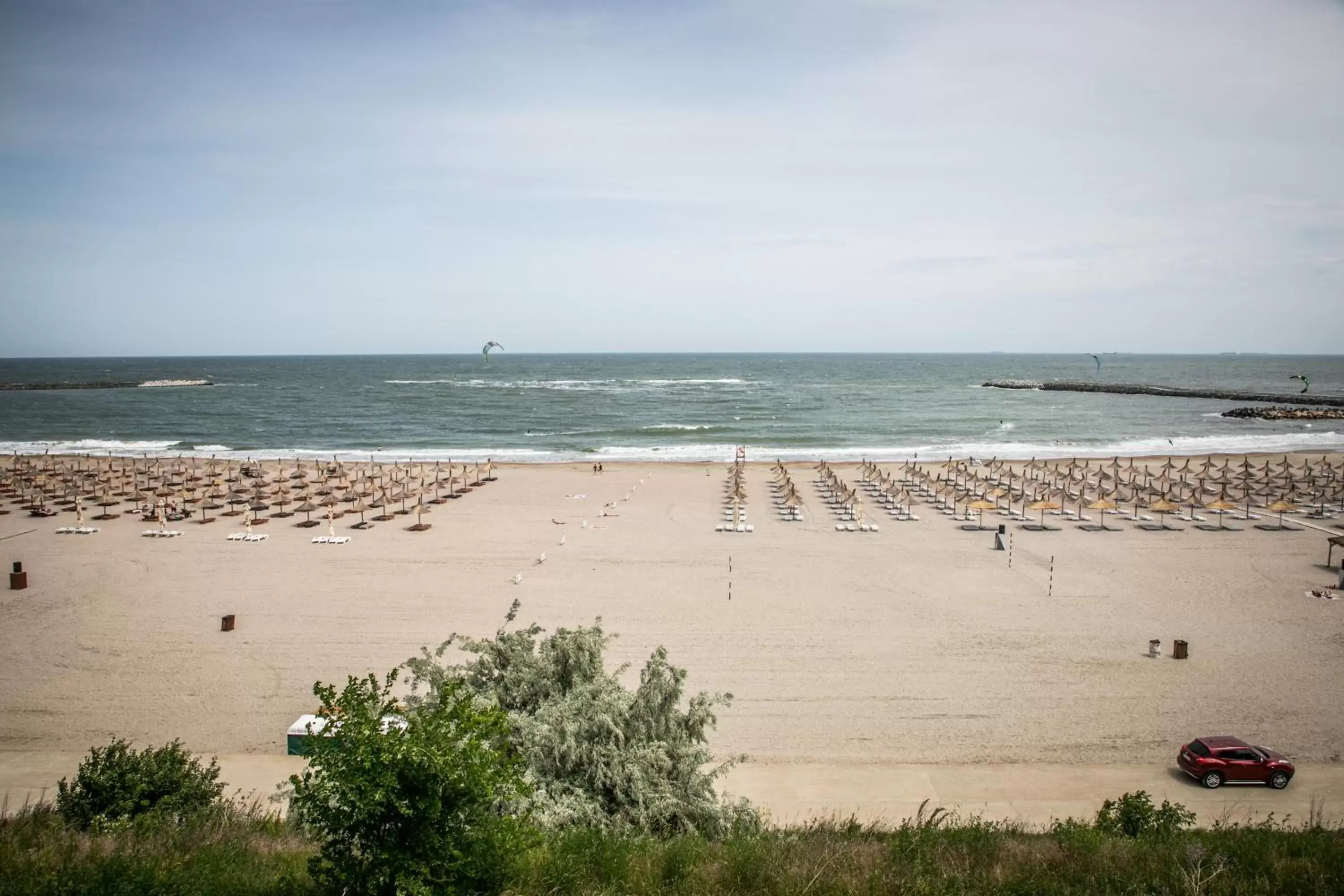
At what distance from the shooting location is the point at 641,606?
1831 cm

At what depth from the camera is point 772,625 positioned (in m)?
17.1

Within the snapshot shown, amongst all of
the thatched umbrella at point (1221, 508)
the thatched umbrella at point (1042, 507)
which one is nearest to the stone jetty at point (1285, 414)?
the thatched umbrella at point (1221, 508)

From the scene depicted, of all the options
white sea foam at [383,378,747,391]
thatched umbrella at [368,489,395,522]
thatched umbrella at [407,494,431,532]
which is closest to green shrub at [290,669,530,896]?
thatched umbrella at [407,494,431,532]

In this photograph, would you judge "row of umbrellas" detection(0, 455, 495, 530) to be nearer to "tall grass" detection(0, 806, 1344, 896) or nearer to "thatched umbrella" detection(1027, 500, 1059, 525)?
"tall grass" detection(0, 806, 1344, 896)

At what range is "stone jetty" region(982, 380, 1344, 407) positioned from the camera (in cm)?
8269

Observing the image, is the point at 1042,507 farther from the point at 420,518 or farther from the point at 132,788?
the point at 132,788

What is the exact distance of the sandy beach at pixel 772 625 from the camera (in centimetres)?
1279

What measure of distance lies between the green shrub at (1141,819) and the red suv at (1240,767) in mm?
2337

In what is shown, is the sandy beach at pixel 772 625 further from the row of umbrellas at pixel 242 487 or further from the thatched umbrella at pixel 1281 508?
the row of umbrellas at pixel 242 487

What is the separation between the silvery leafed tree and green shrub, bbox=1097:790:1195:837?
13.1 ft

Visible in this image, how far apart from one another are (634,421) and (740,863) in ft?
202

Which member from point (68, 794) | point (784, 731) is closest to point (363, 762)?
point (68, 794)

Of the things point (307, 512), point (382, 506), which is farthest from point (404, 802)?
point (307, 512)

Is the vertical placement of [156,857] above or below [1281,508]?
below
